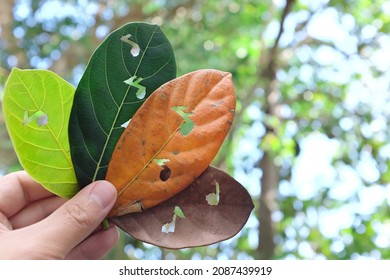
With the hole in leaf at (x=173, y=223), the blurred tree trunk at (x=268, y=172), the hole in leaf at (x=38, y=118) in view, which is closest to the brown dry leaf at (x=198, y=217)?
the hole in leaf at (x=173, y=223)

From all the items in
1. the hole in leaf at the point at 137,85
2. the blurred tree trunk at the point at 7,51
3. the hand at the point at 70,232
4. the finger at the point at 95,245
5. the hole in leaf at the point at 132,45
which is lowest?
the blurred tree trunk at the point at 7,51

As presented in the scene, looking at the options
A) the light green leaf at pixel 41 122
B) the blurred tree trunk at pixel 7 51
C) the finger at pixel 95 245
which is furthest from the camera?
the blurred tree trunk at pixel 7 51

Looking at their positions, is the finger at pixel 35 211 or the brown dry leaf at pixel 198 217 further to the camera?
the finger at pixel 35 211

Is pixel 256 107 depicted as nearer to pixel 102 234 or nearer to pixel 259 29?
pixel 259 29

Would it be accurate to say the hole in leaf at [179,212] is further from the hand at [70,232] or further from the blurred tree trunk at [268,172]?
the blurred tree trunk at [268,172]

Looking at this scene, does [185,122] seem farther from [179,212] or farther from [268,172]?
[268,172]

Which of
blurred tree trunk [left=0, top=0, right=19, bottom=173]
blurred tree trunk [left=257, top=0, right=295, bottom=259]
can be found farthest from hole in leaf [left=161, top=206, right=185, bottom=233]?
blurred tree trunk [left=257, top=0, right=295, bottom=259]

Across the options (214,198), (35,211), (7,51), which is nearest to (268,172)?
(7,51)
